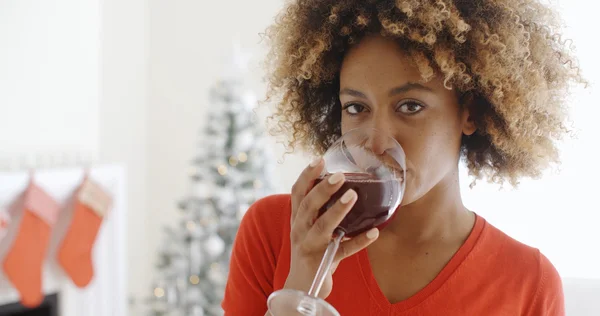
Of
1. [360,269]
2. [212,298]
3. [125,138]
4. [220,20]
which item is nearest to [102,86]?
[125,138]

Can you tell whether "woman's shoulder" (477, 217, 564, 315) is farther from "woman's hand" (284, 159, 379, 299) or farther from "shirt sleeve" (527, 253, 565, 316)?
"woman's hand" (284, 159, 379, 299)

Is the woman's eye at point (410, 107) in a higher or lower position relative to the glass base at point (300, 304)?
higher

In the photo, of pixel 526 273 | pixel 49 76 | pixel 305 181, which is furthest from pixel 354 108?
pixel 49 76

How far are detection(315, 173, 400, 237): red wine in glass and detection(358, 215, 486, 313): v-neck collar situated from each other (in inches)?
11.3

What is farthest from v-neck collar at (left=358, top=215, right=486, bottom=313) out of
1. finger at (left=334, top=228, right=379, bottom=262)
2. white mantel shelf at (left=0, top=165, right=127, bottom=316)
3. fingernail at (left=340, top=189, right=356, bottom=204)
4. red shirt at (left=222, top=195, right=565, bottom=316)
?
white mantel shelf at (left=0, top=165, right=127, bottom=316)

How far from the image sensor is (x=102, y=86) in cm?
377

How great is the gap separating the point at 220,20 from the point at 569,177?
230 centimetres

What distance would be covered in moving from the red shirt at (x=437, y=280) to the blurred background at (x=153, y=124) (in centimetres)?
29

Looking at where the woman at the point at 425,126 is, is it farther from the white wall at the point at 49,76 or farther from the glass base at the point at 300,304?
the white wall at the point at 49,76

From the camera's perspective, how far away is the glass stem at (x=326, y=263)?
916mm

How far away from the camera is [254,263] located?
129 cm

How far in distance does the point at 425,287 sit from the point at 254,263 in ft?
1.14

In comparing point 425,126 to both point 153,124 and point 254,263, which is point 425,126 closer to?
point 254,263

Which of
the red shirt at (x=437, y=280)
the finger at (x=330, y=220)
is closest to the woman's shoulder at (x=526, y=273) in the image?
the red shirt at (x=437, y=280)
